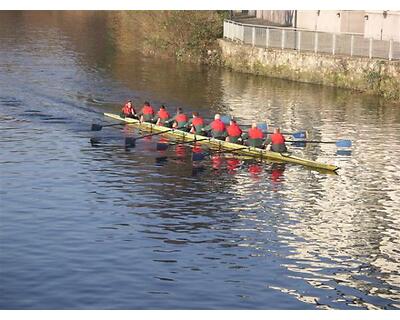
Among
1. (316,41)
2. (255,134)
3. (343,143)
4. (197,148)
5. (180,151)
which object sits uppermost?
(316,41)

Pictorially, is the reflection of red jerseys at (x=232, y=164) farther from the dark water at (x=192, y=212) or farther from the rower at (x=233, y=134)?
the rower at (x=233, y=134)

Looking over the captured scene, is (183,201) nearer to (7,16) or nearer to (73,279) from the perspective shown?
(73,279)

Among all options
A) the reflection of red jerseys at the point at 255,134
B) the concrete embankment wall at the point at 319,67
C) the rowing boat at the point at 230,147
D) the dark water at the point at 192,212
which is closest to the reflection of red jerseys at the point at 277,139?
the rowing boat at the point at 230,147

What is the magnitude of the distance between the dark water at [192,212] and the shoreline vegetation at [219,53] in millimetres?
1425

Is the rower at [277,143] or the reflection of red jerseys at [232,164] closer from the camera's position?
the reflection of red jerseys at [232,164]

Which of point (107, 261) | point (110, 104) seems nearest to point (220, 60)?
point (110, 104)

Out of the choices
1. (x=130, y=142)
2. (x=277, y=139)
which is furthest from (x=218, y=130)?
(x=130, y=142)

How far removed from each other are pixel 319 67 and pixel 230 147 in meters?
21.6

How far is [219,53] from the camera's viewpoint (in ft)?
249

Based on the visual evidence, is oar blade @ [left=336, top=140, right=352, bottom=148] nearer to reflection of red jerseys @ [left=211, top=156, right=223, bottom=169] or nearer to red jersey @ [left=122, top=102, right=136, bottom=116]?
reflection of red jerseys @ [left=211, top=156, right=223, bottom=169]

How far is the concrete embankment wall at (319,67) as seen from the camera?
60.5m

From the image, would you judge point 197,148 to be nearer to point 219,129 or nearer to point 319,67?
point 219,129

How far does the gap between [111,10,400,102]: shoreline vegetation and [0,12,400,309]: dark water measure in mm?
1425
